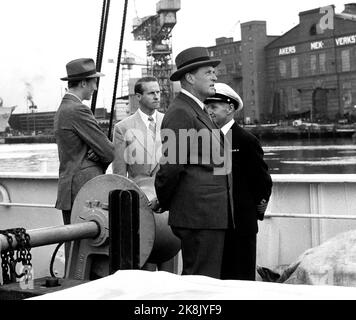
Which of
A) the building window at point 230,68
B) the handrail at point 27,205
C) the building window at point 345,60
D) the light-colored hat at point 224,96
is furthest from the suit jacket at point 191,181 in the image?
the building window at point 230,68

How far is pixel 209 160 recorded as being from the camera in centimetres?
339

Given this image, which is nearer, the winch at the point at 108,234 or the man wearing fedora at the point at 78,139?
the winch at the point at 108,234

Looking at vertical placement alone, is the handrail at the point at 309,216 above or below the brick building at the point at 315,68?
below

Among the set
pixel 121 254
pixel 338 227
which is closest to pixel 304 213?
pixel 338 227

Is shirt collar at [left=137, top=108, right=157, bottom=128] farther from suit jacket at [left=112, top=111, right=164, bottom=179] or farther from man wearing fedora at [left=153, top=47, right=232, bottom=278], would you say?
man wearing fedora at [left=153, top=47, right=232, bottom=278]

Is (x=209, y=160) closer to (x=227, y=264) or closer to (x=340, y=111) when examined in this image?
(x=227, y=264)

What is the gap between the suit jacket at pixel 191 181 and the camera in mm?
3340

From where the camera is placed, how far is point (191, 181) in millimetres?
3363

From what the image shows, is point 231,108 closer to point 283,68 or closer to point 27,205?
point 27,205

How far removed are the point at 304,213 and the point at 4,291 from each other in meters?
2.66

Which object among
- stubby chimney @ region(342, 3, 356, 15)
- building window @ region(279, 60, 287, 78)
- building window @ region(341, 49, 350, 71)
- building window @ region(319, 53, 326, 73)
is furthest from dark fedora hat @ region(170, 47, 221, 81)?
stubby chimney @ region(342, 3, 356, 15)

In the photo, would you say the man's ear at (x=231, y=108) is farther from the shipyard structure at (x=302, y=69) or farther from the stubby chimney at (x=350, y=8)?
the stubby chimney at (x=350, y=8)

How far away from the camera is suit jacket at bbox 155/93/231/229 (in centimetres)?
334

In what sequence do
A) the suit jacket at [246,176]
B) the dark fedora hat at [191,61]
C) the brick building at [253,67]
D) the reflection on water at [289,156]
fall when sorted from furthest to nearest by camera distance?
the brick building at [253,67] → the reflection on water at [289,156] → the suit jacket at [246,176] → the dark fedora hat at [191,61]
